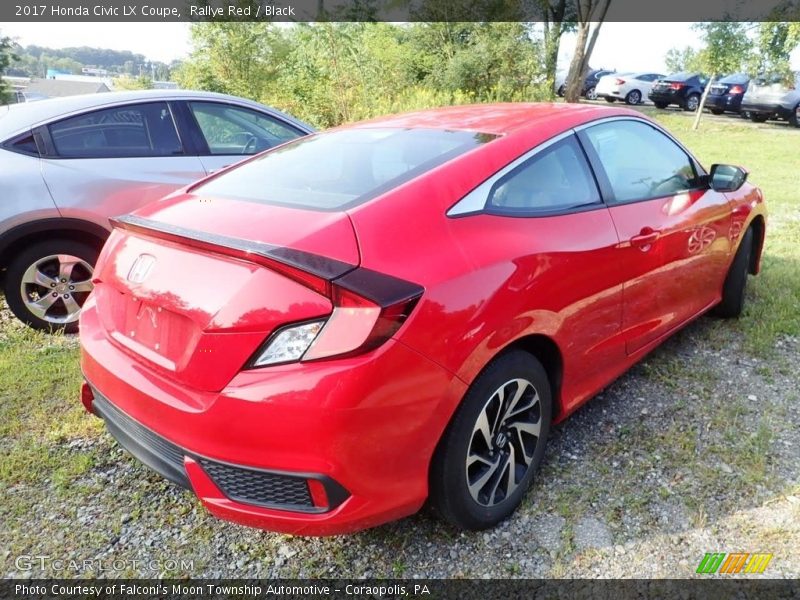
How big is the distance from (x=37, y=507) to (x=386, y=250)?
188 cm

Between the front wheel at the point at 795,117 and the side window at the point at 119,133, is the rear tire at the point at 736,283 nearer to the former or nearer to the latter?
the side window at the point at 119,133

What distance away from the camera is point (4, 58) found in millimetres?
26547

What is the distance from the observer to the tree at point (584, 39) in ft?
56.9

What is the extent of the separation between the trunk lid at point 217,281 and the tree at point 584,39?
17133mm

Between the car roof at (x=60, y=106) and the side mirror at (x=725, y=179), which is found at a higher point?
the car roof at (x=60, y=106)

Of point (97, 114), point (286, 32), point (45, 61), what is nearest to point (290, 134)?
point (97, 114)

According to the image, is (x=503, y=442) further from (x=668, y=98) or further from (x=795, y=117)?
(x=668, y=98)

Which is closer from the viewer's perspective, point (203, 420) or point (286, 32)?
→ point (203, 420)

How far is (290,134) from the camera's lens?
5.19m

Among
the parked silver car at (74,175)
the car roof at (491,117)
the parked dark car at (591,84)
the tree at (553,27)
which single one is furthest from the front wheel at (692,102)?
the car roof at (491,117)

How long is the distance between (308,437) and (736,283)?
3402mm

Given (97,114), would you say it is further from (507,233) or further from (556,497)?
(556,497)

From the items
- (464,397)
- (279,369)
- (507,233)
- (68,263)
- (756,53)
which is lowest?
(68,263)

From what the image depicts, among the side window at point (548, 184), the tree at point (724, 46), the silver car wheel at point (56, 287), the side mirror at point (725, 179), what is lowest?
the silver car wheel at point (56, 287)
